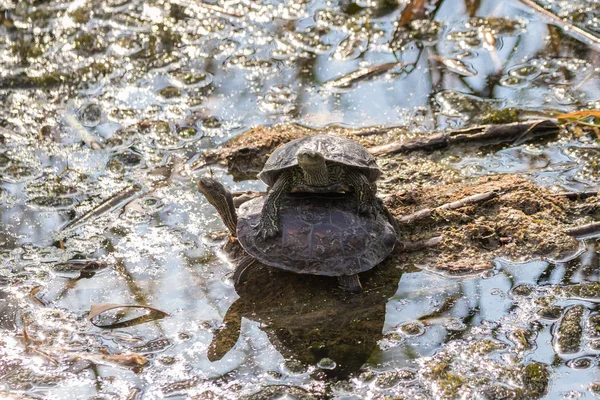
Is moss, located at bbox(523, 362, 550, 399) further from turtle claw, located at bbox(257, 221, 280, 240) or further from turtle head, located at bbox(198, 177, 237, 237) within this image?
turtle head, located at bbox(198, 177, 237, 237)

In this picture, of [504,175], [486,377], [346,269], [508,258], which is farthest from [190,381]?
[504,175]

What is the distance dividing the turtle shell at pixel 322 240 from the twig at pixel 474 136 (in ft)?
4.44

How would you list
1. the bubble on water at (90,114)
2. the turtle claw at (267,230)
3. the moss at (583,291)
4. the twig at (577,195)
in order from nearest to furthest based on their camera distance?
the moss at (583,291), the turtle claw at (267,230), the twig at (577,195), the bubble on water at (90,114)

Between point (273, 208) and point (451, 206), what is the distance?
1254 millimetres

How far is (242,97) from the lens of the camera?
23.0 feet

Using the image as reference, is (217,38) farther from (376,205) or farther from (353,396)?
(353,396)

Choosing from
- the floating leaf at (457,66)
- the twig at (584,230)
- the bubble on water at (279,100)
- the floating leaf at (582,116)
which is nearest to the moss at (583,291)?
the twig at (584,230)

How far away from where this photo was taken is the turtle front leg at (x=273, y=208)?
4.60 meters

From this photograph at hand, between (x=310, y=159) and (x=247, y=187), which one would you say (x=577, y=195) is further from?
(x=247, y=187)

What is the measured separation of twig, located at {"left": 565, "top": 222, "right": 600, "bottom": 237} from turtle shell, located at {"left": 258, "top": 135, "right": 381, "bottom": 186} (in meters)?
1.28

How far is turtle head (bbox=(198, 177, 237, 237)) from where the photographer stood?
15.4ft

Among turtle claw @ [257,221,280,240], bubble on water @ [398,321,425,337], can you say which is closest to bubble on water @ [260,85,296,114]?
turtle claw @ [257,221,280,240]

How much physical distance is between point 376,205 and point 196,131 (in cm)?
230

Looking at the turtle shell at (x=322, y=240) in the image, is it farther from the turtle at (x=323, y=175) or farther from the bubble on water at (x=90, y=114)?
the bubble on water at (x=90, y=114)
